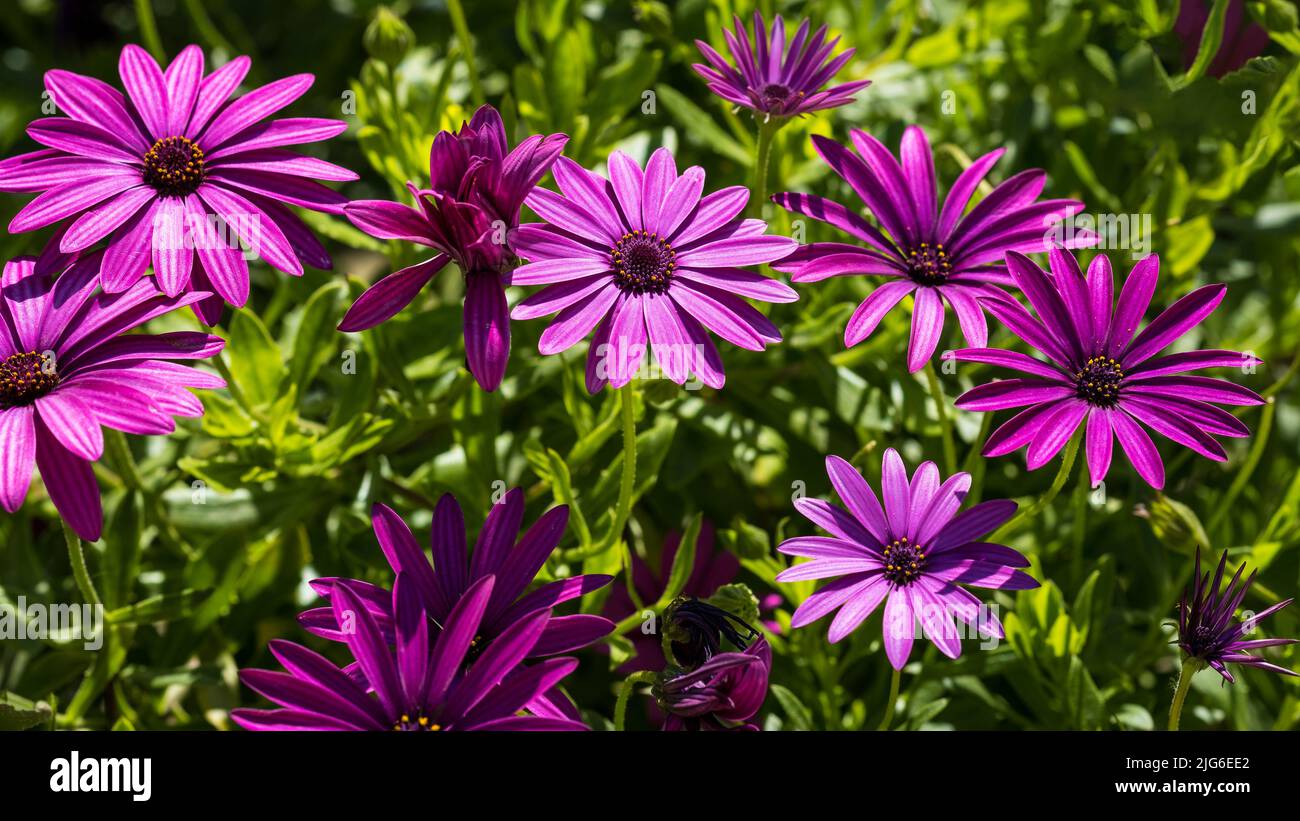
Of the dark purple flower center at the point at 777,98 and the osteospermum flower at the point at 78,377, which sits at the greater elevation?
the dark purple flower center at the point at 777,98

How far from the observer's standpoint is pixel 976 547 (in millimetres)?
994

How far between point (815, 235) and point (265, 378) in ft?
2.15

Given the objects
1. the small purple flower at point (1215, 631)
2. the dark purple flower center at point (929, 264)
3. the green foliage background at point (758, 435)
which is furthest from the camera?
the green foliage background at point (758, 435)

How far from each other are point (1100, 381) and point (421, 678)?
62cm

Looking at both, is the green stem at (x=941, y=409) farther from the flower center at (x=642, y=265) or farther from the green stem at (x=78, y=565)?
the green stem at (x=78, y=565)

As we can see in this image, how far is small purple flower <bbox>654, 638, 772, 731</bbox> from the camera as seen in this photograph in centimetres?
92

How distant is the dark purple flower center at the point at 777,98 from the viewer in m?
1.08

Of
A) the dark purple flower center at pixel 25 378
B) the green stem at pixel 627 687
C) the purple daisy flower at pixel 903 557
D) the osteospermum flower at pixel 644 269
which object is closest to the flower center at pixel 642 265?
the osteospermum flower at pixel 644 269

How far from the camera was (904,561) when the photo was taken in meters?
0.99

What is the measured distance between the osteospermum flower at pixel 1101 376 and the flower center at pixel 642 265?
0.25 metres

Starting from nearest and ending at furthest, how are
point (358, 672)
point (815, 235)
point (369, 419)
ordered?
point (358, 672), point (369, 419), point (815, 235)

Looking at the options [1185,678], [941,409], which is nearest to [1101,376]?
[941,409]
